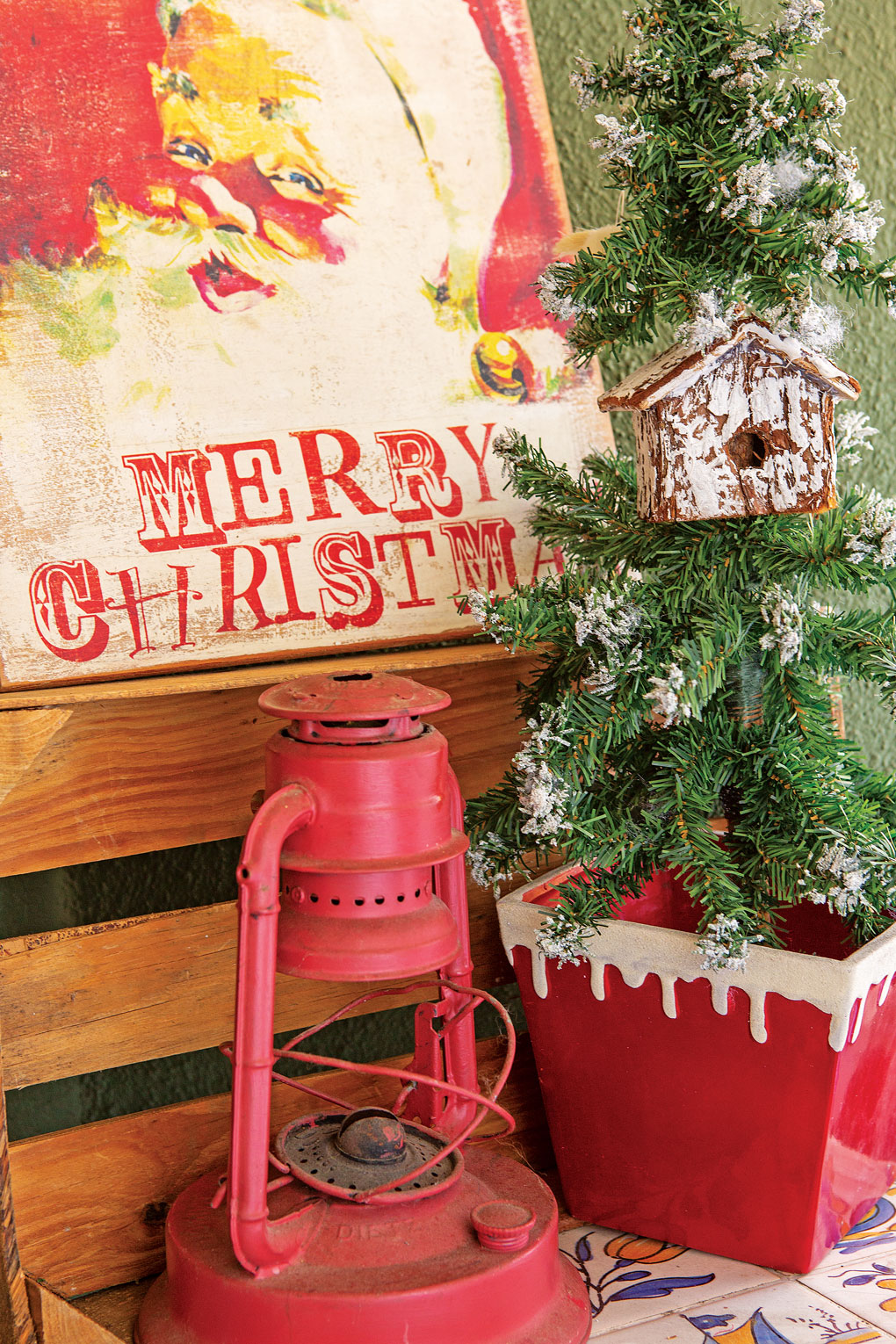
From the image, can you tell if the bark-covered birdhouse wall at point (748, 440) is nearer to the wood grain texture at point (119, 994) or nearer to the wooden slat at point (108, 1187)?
the wood grain texture at point (119, 994)

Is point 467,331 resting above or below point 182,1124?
above

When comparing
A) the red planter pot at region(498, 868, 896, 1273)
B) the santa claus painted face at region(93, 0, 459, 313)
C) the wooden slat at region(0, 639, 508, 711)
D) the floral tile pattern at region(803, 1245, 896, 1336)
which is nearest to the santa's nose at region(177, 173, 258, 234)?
the santa claus painted face at region(93, 0, 459, 313)

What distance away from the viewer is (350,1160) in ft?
3.18

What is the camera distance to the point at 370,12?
1229 mm

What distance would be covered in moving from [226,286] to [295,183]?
0.14 m

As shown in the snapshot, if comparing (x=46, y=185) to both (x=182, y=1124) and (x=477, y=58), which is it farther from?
(x=182, y=1124)

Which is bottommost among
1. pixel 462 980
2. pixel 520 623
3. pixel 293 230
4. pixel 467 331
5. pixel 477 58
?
pixel 462 980

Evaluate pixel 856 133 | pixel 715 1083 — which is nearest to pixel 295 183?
pixel 856 133

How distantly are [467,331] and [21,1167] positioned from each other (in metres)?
0.92

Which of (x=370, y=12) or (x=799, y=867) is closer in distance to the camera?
(x=799, y=867)

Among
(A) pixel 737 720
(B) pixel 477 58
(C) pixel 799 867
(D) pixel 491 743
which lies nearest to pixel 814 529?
(A) pixel 737 720

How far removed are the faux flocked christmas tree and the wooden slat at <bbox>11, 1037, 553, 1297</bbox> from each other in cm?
38

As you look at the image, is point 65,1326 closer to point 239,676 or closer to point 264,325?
point 239,676

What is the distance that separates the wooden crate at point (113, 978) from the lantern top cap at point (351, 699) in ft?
0.42
